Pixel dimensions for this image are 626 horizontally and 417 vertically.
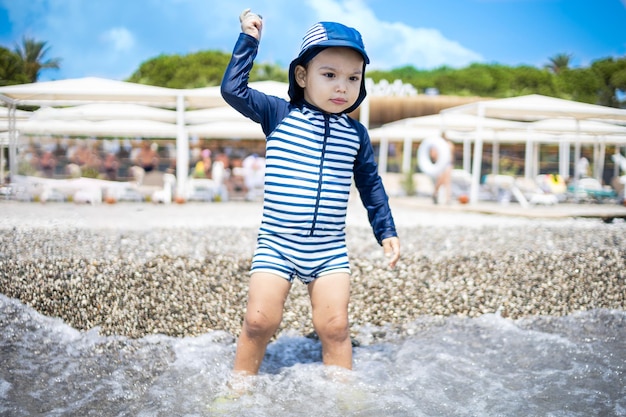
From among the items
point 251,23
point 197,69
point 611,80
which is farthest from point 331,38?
point 197,69

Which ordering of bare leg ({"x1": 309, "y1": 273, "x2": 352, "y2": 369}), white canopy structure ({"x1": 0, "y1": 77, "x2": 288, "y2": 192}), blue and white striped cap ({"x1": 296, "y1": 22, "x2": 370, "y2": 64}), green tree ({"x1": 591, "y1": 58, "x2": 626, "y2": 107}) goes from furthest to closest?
green tree ({"x1": 591, "y1": 58, "x2": 626, "y2": 107}) < white canopy structure ({"x1": 0, "y1": 77, "x2": 288, "y2": 192}) < bare leg ({"x1": 309, "y1": 273, "x2": 352, "y2": 369}) < blue and white striped cap ({"x1": 296, "y1": 22, "x2": 370, "y2": 64})

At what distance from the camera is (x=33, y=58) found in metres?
3.94

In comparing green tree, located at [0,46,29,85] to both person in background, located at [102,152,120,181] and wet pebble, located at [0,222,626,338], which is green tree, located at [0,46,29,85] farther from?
person in background, located at [102,152,120,181]

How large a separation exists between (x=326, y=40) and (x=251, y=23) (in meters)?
0.26

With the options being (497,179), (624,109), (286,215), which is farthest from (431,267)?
(497,179)

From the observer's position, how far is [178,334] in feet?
8.68

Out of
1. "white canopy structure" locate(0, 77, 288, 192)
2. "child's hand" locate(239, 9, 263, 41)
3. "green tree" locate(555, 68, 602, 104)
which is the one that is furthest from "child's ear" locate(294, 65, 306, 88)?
"green tree" locate(555, 68, 602, 104)

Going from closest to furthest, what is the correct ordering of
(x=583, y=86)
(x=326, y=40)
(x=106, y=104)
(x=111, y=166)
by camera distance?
(x=326, y=40)
(x=106, y=104)
(x=583, y=86)
(x=111, y=166)

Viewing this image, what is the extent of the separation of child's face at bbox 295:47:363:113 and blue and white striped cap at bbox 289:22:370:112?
0.03 metres

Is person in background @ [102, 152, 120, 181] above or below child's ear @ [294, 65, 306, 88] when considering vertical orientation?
below

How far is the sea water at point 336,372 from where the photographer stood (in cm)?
187

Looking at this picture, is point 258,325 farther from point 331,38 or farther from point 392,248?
point 331,38

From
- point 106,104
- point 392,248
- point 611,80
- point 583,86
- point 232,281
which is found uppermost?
point 583,86

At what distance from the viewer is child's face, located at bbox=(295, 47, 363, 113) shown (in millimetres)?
1892
